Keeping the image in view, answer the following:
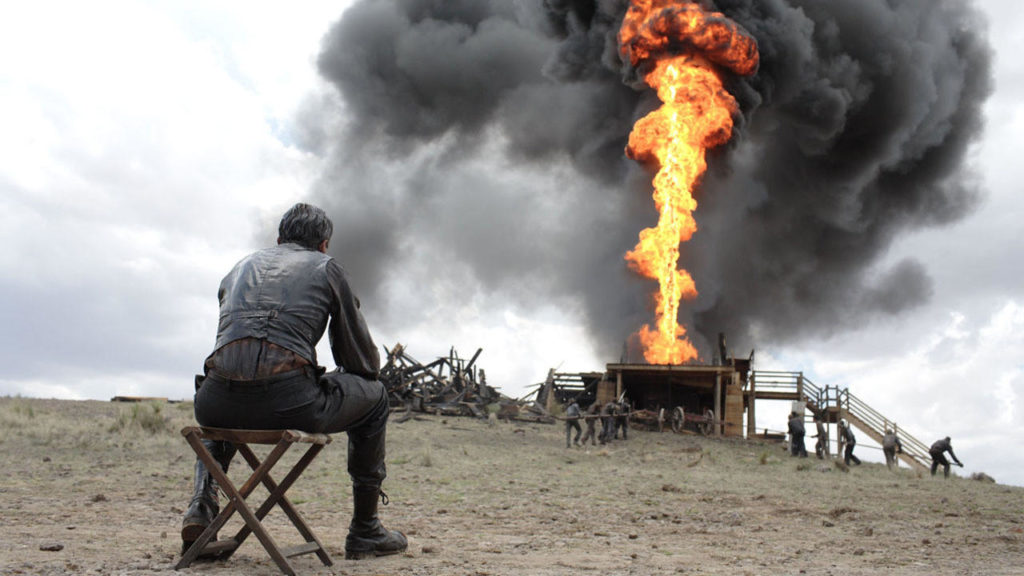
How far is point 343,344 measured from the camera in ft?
13.3

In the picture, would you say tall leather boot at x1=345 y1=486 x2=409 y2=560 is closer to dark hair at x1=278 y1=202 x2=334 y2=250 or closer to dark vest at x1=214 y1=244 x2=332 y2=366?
dark vest at x1=214 y1=244 x2=332 y2=366

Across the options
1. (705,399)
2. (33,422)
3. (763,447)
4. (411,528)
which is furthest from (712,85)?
(411,528)

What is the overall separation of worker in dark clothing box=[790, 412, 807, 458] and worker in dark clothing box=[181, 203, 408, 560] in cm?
Result: 1999

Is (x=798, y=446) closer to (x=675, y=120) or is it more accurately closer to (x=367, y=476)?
(x=675, y=120)

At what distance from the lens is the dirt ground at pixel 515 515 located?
14.4ft

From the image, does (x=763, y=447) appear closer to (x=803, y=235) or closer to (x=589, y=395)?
(x=589, y=395)

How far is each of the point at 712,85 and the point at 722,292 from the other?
13.3 m

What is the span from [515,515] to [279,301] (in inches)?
159

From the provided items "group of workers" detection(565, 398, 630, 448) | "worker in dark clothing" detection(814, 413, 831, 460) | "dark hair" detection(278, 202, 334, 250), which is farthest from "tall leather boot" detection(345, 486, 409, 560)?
"worker in dark clothing" detection(814, 413, 831, 460)

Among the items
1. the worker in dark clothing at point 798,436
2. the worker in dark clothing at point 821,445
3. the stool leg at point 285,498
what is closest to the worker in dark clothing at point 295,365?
the stool leg at point 285,498

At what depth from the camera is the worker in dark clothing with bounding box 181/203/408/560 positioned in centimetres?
370

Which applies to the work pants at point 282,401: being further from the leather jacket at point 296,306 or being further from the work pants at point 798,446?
the work pants at point 798,446

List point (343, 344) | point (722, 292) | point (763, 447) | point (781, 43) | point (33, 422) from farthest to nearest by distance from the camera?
point (722, 292) < point (781, 43) < point (763, 447) < point (33, 422) < point (343, 344)

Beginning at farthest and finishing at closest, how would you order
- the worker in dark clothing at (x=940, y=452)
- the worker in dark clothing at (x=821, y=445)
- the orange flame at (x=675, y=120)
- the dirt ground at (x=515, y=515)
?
the orange flame at (x=675, y=120) < the worker in dark clothing at (x=821, y=445) < the worker in dark clothing at (x=940, y=452) < the dirt ground at (x=515, y=515)
